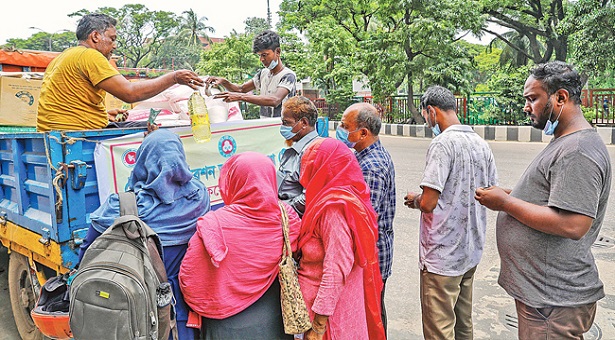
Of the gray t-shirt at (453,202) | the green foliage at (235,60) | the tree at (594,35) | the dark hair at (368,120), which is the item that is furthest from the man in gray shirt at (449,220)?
the green foliage at (235,60)

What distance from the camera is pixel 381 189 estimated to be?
102 inches

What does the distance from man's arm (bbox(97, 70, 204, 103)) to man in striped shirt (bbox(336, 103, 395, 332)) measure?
99cm

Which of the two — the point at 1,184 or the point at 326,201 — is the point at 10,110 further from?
the point at 326,201

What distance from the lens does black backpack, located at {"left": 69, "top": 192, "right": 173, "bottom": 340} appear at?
154 cm

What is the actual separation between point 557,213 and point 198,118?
7.07 feet

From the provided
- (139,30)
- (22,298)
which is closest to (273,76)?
(22,298)

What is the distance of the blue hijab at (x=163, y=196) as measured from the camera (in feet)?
6.31

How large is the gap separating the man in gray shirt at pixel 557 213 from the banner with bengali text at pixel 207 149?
1.86m

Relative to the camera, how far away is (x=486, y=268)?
4.34 meters

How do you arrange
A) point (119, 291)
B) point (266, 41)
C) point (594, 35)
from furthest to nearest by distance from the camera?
point (594, 35)
point (266, 41)
point (119, 291)

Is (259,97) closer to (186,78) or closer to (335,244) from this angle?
(186,78)

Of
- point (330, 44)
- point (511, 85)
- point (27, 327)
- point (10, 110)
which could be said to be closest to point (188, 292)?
point (27, 327)

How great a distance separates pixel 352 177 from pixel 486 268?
2.75 metres

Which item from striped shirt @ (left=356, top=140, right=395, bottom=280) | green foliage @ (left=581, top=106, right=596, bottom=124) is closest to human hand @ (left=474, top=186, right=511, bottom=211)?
striped shirt @ (left=356, top=140, right=395, bottom=280)
